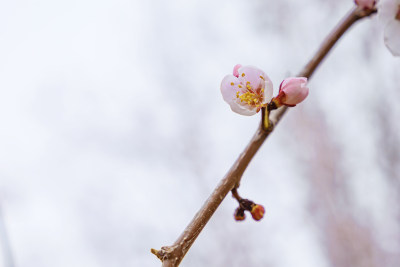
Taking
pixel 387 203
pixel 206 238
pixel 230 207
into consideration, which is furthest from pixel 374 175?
pixel 206 238

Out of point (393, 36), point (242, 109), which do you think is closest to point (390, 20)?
point (393, 36)

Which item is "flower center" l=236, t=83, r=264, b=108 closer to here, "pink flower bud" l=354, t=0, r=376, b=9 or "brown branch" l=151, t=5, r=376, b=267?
"brown branch" l=151, t=5, r=376, b=267

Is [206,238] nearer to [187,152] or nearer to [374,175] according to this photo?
[187,152]

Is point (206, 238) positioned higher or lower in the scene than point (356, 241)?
higher

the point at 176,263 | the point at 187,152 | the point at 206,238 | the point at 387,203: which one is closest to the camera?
the point at 176,263

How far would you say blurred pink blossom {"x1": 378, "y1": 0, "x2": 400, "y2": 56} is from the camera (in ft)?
0.81

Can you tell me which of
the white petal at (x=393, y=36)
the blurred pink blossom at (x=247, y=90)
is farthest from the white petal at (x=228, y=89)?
the white petal at (x=393, y=36)

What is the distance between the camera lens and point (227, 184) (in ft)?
0.80

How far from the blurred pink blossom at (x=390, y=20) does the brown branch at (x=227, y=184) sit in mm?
93

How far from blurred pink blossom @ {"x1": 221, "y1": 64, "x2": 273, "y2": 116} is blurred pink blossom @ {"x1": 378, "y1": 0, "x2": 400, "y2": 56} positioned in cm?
8

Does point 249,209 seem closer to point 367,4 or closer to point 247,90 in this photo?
point 247,90

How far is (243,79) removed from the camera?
0.91 ft

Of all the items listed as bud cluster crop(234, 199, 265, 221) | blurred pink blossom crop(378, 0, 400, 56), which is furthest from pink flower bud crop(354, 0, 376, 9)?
bud cluster crop(234, 199, 265, 221)

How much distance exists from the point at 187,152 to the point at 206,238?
0.42m
